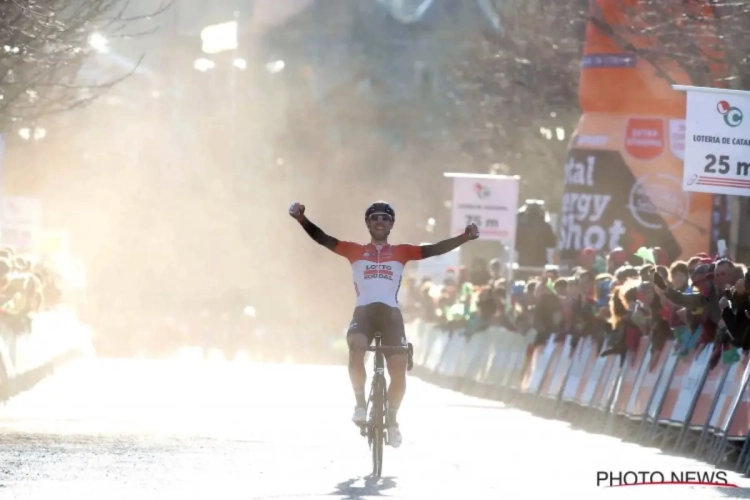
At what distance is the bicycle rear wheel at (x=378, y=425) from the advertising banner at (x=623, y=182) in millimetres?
18878

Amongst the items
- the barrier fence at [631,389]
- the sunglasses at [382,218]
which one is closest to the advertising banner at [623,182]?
the barrier fence at [631,389]

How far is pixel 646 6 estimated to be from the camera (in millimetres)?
35438

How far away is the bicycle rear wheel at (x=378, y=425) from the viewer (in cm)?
1697

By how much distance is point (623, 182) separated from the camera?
124 feet

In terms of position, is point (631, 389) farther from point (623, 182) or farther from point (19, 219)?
point (19, 219)

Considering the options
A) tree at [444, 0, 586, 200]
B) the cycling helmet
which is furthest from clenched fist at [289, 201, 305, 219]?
tree at [444, 0, 586, 200]

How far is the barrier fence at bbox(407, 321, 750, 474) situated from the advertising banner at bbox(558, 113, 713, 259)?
10.3 feet

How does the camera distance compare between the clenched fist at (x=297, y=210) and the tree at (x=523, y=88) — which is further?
the tree at (x=523, y=88)

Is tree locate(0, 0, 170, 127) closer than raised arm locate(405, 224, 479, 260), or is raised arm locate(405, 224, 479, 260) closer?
raised arm locate(405, 224, 479, 260)

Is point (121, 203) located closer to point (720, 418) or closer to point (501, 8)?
point (501, 8)

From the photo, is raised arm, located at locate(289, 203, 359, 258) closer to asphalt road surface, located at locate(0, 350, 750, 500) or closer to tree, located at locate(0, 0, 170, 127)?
asphalt road surface, located at locate(0, 350, 750, 500)

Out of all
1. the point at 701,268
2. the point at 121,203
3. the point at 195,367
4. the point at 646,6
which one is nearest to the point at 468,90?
the point at 195,367

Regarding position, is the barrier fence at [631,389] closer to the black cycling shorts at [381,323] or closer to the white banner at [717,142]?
the white banner at [717,142]

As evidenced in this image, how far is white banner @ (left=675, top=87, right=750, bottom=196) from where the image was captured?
21.6m
